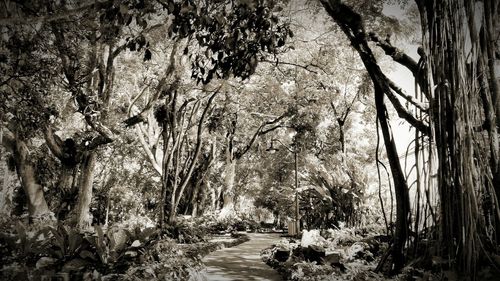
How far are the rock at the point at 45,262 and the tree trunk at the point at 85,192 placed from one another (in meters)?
3.85

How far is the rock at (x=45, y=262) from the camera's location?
4430mm

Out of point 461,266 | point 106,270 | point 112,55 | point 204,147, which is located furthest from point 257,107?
point 461,266

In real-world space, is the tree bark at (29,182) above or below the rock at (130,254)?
above

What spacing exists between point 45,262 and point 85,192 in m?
4.44

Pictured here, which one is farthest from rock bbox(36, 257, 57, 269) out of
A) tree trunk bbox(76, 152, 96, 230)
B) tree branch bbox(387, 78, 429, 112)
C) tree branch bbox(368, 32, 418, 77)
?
tree branch bbox(368, 32, 418, 77)

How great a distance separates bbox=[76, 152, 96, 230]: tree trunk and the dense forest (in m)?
0.04

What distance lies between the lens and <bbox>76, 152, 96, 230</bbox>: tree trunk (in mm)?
8527

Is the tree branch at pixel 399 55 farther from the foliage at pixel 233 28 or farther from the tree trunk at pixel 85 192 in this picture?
the tree trunk at pixel 85 192

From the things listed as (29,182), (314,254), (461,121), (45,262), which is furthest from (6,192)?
(461,121)

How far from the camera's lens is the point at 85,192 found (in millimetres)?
8680

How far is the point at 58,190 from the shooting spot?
10.8m

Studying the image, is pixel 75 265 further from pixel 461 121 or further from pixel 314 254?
pixel 461 121

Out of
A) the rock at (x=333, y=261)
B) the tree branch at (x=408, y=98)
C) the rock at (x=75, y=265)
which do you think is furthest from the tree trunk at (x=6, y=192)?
the tree branch at (x=408, y=98)

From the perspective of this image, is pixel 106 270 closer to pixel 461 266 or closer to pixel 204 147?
pixel 461 266
